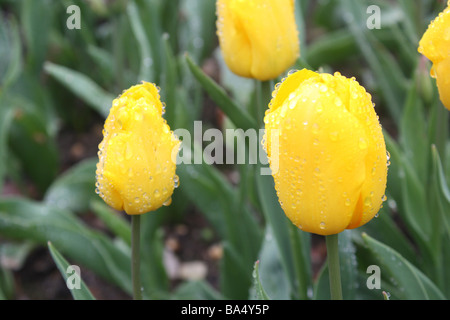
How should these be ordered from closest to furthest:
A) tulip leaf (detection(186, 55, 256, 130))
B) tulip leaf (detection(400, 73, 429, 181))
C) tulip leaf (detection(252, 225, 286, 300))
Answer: tulip leaf (detection(186, 55, 256, 130)) → tulip leaf (detection(252, 225, 286, 300)) → tulip leaf (detection(400, 73, 429, 181))

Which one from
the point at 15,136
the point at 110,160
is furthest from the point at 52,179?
the point at 110,160

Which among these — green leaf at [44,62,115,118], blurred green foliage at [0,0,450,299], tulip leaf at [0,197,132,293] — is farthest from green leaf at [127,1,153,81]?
tulip leaf at [0,197,132,293]

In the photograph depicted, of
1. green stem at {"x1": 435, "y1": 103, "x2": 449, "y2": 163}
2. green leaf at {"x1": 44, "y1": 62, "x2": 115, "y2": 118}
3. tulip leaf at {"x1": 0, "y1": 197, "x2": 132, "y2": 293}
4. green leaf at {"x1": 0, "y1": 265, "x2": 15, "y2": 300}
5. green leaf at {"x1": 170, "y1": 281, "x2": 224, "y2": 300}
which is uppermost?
green leaf at {"x1": 44, "y1": 62, "x2": 115, "y2": 118}

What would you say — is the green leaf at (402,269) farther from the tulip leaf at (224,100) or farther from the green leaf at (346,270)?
the tulip leaf at (224,100)

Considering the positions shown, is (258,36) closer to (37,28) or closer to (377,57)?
(377,57)

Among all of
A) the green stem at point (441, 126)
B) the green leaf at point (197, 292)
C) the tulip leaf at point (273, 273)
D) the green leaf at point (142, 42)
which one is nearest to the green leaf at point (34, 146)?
the green leaf at point (142, 42)

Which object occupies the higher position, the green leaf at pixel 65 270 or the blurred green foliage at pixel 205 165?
the blurred green foliage at pixel 205 165

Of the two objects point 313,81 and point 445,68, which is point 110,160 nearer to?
point 313,81

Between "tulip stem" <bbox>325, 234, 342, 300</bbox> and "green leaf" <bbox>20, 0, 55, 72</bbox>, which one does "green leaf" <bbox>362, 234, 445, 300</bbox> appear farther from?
"green leaf" <bbox>20, 0, 55, 72</bbox>
